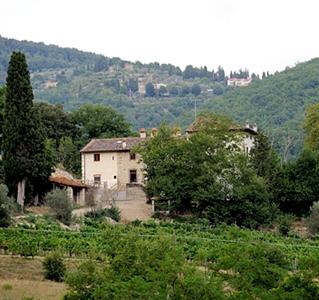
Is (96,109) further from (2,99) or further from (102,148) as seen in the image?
(2,99)

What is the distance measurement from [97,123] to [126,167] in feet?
59.5

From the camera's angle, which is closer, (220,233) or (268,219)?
(220,233)

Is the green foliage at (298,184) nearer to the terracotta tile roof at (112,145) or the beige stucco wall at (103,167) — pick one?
the terracotta tile roof at (112,145)

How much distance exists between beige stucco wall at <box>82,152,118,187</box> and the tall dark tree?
12569 millimetres

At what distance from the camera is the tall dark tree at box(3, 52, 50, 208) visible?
49.3 m

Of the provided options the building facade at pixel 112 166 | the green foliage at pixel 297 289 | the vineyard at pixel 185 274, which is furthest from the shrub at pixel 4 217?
the green foliage at pixel 297 289

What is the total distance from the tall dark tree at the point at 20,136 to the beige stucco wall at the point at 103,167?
1257cm

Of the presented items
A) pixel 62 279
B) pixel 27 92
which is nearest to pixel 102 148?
pixel 27 92

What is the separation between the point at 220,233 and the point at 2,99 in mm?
18725

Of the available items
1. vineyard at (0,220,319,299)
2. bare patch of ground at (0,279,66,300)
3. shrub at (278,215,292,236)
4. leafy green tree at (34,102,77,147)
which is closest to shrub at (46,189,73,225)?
shrub at (278,215,292,236)

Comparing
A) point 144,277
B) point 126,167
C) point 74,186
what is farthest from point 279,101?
point 144,277

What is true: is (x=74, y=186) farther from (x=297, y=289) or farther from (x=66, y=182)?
(x=297, y=289)

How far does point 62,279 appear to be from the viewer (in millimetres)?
33375

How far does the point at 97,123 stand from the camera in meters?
80.2
